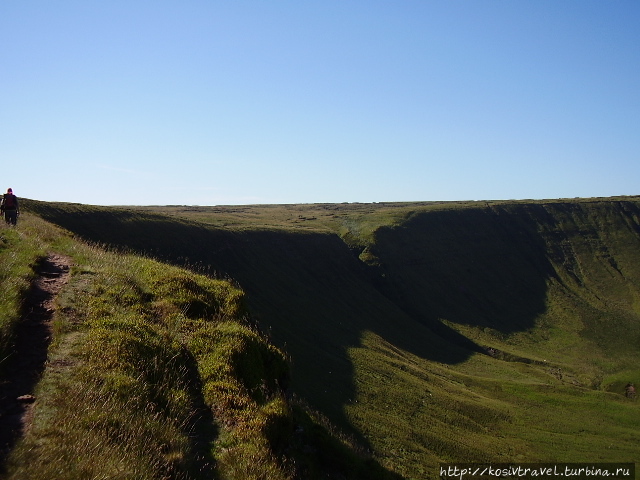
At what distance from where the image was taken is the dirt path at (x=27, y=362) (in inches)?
291

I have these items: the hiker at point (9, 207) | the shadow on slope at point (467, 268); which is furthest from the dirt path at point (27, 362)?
the shadow on slope at point (467, 268)

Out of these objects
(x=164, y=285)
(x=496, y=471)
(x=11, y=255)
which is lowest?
(x=496, y=471)

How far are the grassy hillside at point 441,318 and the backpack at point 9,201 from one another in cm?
1491

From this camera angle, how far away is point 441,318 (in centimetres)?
8875

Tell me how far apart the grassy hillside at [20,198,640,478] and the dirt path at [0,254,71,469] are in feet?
36.8

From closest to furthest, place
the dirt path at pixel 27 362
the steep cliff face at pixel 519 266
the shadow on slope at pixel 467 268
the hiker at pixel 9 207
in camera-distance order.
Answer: the dirt path at pixel 27 362 → the hiker at pixel 9 207 → the shadow on slope at pixel 467 268 → the steep cliff face at pixel 519 266

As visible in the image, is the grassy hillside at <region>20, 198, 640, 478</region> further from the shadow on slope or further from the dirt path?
the dirt path

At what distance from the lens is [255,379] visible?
11.6m

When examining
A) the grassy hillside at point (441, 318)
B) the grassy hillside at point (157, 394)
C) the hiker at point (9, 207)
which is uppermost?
the hiker at point (9, 207)

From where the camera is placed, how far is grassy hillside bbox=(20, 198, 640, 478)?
1706 inches

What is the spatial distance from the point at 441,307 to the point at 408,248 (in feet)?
69.3

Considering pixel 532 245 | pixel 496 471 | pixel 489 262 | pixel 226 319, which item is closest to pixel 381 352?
pixel 496 471

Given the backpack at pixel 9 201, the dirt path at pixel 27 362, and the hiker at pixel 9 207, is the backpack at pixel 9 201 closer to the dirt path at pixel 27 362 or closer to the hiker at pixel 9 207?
the hiker at pixel 9 207

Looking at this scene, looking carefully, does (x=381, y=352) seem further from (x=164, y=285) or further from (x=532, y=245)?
(x=532, y=245)
